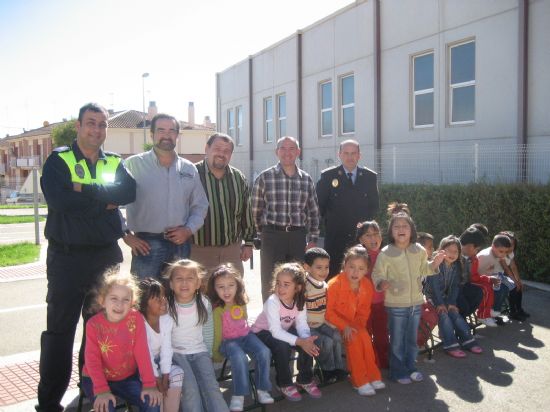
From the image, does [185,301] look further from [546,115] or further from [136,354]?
[546,115]

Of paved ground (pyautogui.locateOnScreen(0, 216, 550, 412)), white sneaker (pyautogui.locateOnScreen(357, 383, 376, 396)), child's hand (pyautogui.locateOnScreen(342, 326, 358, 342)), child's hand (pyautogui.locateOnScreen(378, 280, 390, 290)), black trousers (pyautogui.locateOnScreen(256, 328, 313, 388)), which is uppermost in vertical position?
child's hand (pyautogui.locateOnScreen(378, 280, 390, 290))

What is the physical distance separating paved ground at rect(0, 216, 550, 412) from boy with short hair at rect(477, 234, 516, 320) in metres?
0.45

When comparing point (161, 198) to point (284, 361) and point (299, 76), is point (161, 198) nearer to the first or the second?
point (284, 361)

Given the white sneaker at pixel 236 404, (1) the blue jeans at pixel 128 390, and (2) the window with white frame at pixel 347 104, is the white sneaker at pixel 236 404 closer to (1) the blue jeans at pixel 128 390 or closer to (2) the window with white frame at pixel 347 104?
(1) the blue jeans at pixel 128 390

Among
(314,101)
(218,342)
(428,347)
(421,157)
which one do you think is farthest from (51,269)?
(314,101)

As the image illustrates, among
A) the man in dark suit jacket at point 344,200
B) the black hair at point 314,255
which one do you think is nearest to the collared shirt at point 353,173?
the man in dark suit jacket at point 344,200

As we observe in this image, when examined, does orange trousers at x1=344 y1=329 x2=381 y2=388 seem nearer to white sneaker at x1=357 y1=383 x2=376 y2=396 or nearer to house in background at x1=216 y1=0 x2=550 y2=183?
white sneaker at x1=357 y1=383 x2=376 y2=396

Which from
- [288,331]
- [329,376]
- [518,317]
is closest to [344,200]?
[288,331]

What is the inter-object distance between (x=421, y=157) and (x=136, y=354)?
397 inches

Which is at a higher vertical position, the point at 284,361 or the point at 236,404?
the point at 284,361

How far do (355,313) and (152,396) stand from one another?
1.87 m

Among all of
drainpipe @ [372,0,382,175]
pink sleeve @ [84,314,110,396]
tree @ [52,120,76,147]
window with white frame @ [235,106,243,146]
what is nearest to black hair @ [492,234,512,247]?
pink sleeve @ [84,314,110,396]

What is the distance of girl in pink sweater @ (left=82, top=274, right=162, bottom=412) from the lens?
3.32 metres

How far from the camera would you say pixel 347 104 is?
15484 mm
